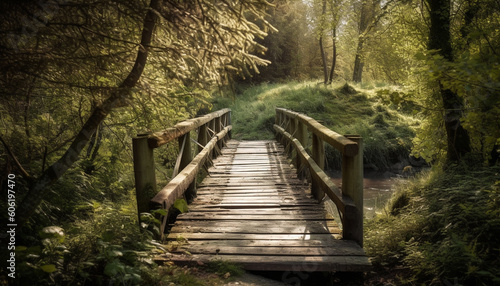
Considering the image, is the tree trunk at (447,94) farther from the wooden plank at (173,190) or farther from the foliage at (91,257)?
the foliage at (91,257)

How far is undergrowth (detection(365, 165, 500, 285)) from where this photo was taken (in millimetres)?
2844

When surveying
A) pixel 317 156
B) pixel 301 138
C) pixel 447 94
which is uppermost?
pixel 447 94

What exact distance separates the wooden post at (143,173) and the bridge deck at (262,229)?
486mm

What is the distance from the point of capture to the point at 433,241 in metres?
3.64

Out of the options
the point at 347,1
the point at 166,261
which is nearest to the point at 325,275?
the point at 166,261

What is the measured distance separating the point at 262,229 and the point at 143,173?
54.6 inches

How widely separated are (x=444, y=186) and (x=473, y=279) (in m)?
2.01

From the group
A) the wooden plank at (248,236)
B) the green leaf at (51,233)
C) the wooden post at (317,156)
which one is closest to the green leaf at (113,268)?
the green leaf at (51,233)

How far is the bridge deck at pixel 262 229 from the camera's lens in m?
3.09

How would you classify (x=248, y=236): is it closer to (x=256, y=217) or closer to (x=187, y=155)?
(x=256, y=217)

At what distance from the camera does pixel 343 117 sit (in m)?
15.4

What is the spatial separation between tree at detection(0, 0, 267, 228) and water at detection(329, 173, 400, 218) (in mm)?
4280

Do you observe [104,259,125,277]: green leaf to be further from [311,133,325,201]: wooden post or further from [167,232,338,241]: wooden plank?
[311,133,325,201]: wooden post

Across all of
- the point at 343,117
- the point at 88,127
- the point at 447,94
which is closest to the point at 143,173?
the point at 88,127
